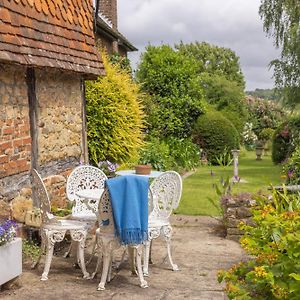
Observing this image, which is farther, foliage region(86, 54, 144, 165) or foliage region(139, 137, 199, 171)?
foliage region(139, 137, 199, 171)

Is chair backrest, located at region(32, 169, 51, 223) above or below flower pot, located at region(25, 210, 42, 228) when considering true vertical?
above

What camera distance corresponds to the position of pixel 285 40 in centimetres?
2028

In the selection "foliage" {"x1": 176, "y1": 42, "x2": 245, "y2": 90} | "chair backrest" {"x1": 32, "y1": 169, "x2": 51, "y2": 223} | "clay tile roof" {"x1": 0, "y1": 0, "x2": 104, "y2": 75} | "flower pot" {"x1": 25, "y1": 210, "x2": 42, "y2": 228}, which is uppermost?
"foliage" {"x1": 176, "y1": 42, "x2": 245, "y2": 90}

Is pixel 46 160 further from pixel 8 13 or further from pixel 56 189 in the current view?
pixel 8 13

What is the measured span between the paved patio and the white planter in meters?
0.19

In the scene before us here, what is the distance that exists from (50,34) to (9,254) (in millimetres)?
3480

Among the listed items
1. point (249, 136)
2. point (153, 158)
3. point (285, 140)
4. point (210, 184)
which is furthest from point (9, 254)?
point (249, 136)

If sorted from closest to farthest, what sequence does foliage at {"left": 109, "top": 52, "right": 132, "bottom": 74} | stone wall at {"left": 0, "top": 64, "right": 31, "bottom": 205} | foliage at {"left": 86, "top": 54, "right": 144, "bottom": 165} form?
1. stone wall at {"left": 0, "top": 64, "right": 31, "bottom": 205}
2. foliage at {"left": 86, "top": 54, "right": 144, "bottom": 165}
3. foliage at {"left": 109, "top": 52, "right": 132, "bottom": 74}

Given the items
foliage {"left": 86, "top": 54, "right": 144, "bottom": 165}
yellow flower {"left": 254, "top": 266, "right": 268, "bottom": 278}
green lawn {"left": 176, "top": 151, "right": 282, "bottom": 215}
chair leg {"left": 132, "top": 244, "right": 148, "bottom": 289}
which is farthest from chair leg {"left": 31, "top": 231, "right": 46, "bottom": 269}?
foliage {"left": 86, "top": 54, "right": 144, "bottom": 165}

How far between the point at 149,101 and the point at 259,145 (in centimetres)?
936

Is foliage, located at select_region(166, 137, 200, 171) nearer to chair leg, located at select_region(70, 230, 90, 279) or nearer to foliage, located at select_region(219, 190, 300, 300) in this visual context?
chair leg, located at select_region(70, 230, 90, 279)

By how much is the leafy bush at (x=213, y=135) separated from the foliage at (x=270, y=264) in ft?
63.7

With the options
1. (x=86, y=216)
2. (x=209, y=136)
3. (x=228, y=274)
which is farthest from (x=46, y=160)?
(x=209, y=136)

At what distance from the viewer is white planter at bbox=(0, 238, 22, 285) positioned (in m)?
5.74
